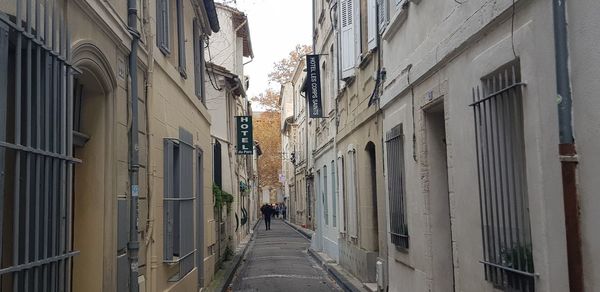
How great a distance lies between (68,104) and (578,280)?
144 inches

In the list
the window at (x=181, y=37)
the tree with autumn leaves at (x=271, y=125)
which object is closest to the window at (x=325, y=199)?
the window at (x=181, y=37)

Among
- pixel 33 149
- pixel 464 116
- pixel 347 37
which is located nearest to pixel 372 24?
pixel 347 37

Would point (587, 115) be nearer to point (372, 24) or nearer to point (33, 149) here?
point (33, 149)

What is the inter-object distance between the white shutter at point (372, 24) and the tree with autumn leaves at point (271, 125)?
96.8ft

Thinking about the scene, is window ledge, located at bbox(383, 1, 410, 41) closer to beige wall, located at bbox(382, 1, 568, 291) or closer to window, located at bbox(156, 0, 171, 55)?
beige wall, located at bbox(382, 1, 568, 291)

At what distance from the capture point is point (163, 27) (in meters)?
8.82

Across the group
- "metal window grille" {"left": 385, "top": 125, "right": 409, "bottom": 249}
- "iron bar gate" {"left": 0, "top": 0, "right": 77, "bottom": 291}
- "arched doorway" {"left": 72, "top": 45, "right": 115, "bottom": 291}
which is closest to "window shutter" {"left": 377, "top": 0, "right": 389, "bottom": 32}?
"metal window grille" {"left": 385, "top": 125, "right": 409, "bottom": 249}

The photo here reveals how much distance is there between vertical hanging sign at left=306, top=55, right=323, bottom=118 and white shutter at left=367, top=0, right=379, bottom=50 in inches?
293

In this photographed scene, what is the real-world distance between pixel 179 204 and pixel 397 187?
309 cm

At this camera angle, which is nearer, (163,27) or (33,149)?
(33,149)

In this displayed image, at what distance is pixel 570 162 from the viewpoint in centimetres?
407

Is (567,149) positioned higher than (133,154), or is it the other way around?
(133,154)

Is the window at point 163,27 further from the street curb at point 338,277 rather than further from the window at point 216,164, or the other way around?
the window at point 216,164

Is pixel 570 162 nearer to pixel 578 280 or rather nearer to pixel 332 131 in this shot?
pixel 578 280
